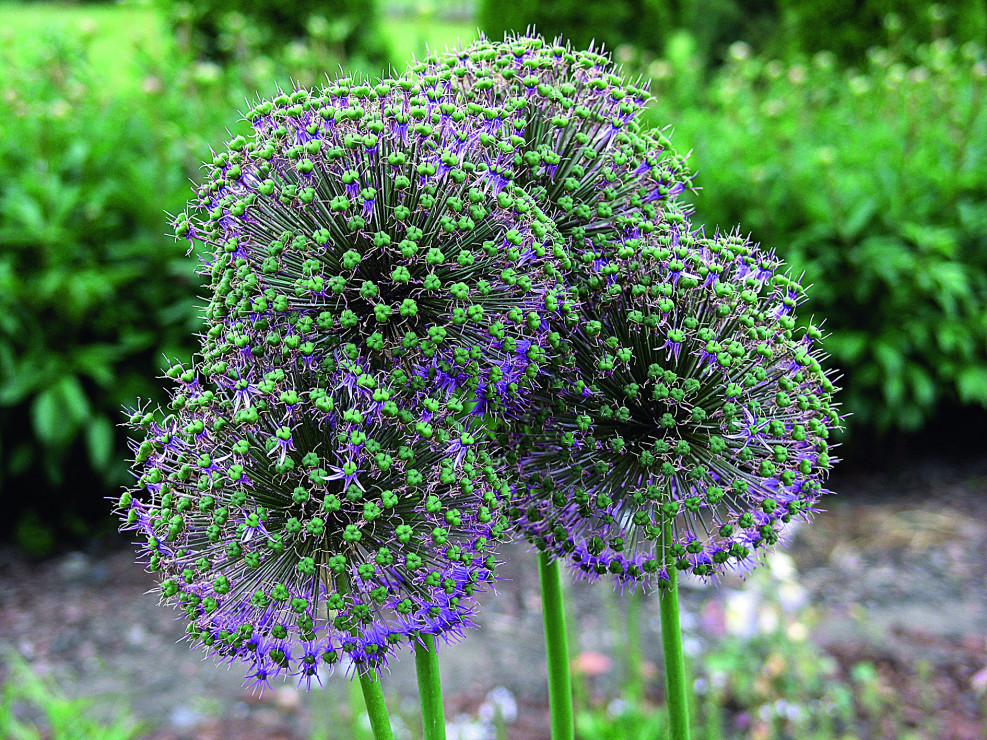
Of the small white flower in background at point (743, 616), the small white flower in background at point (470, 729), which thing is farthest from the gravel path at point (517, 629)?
the small white flower in background at point (743, 616)

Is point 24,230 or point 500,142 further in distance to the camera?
point 24,230

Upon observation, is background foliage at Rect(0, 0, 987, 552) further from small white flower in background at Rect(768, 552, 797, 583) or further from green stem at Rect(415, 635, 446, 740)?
green stem at Rect(415, 635, 446, 740)

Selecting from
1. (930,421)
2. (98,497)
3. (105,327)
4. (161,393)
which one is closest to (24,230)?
(105,327)

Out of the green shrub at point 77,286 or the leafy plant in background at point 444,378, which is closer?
the leafy plant in background at point 444,378

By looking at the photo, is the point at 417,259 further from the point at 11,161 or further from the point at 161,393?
the point at 11,161

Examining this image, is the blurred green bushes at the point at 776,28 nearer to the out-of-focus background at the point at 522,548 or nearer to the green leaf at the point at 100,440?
the out-of-focus background at the point at 522,548
